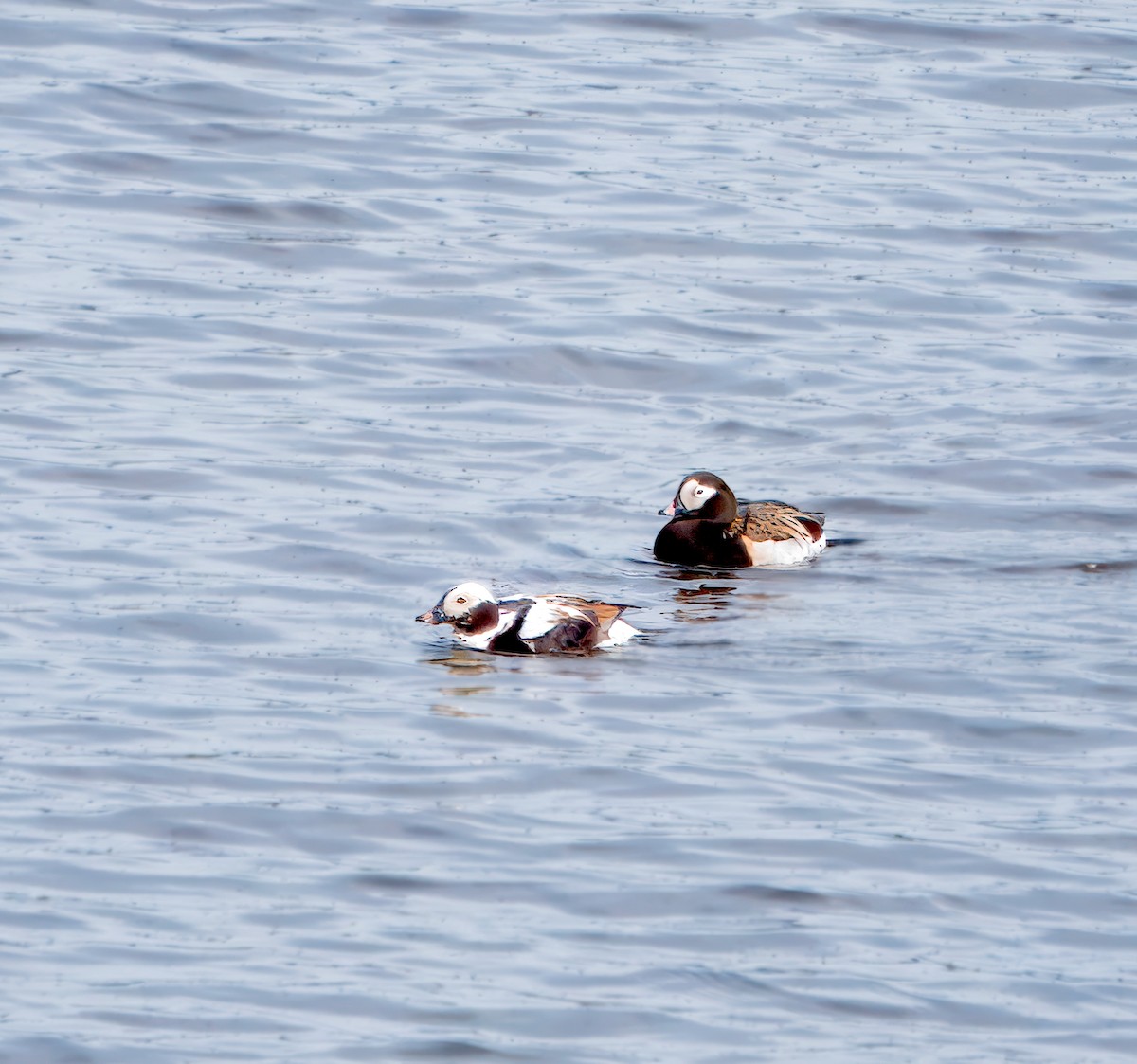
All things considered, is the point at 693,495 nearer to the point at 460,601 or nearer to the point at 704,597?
the point at 704,597

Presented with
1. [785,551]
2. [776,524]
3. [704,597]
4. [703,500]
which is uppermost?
[703,500]

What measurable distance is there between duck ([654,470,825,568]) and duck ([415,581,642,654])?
6.42 ft

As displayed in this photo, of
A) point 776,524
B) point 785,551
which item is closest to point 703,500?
point 776,524

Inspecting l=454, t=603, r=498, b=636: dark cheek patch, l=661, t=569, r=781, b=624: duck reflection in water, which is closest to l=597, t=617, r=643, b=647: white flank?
l=661, t=569, r=781, b=624: duck reflection in water

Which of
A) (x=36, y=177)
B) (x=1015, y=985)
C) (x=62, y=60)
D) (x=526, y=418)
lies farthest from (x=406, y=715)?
(x=62, y=60)

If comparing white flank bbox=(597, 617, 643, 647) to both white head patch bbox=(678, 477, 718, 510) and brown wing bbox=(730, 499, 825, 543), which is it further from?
brown wing bbox=(730, 499, 825, 543)

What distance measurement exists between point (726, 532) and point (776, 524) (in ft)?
1.02

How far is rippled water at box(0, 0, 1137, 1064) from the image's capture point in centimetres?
786

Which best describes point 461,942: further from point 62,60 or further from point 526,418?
point 62,60

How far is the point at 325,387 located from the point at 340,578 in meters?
3.98

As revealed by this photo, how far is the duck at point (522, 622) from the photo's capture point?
458 inches

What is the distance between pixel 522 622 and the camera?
11828mm

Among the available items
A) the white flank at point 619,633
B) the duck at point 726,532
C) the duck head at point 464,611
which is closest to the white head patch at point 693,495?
the duck at point 726,532

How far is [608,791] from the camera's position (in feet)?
31.2
